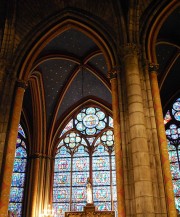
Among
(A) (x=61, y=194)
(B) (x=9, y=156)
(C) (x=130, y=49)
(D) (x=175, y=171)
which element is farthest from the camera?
(A) (x=61, y=194)

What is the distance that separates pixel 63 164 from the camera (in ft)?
55.6

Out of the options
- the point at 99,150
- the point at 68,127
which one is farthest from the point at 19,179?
the point at 99,150

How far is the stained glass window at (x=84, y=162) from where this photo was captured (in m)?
15.6

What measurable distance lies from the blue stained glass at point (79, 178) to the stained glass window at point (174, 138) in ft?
14.9

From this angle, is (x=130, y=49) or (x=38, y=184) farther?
(x=38, y=184)

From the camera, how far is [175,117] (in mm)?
17188

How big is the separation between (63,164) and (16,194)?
9.56 ft

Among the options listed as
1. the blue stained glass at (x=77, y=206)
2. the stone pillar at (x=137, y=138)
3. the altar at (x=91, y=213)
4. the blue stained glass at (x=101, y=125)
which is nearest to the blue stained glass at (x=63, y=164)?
the blue stained glass at (x=77, y=206)

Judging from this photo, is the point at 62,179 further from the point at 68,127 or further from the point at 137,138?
the point at 137,138

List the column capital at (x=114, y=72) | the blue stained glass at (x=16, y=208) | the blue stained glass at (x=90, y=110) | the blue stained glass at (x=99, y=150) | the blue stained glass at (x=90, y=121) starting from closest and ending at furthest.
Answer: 1. the column capital at (x=114, y=72)
2. the blue stained glass at (x=16, y=208)
3. the blue stained glass at (x=99, y=150)
4. the blue stained glass at (x=90, y=121)
5. the blue stained glass at (x=90, y=110)

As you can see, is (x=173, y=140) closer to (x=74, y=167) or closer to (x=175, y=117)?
(x=175, y=117)

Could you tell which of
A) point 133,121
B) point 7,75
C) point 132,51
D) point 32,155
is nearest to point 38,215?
point 32,155

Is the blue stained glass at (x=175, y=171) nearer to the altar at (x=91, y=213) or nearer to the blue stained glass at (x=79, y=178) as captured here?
the blue stained glass at (x=79, y=178)

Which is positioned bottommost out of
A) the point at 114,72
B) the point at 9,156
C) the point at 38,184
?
the point at 38,184
